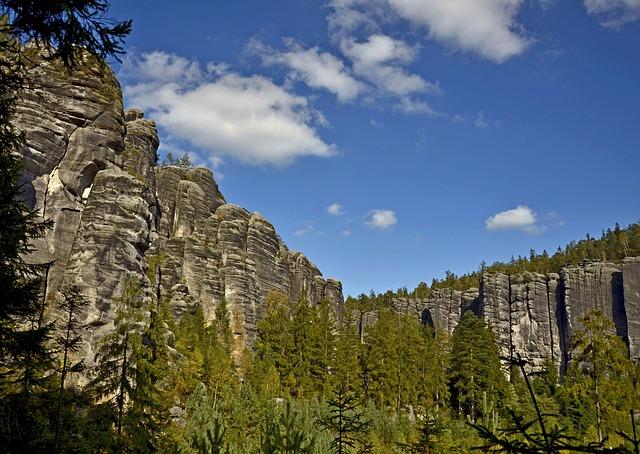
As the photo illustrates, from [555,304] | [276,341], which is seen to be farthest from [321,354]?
[555,304]

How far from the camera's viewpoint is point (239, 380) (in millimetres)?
51250

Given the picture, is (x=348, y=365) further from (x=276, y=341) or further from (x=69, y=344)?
(x=69, y=344)

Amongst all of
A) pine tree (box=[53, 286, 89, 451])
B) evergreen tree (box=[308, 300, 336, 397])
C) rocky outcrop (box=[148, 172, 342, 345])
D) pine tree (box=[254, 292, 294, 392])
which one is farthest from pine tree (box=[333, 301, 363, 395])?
pine tree (box=[53, 286, 89, 451])

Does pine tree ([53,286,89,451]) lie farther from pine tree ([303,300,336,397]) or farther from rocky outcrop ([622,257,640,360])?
rocky outcrop ([622,257,640,360])

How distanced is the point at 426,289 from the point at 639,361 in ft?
253

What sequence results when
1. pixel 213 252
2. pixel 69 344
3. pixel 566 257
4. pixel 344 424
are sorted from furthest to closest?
pixel 566 257 → pixel 213 252 → pixel 344 424 → pixel 69 344

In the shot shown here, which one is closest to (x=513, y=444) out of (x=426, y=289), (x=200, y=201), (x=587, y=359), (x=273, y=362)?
(x=587, y=359)

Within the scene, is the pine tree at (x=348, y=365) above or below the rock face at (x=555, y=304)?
below

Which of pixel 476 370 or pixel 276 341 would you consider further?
pixel 276 341

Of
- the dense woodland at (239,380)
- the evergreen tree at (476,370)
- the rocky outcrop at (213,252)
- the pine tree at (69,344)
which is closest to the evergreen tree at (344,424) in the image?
the dense woodland at (239,380)

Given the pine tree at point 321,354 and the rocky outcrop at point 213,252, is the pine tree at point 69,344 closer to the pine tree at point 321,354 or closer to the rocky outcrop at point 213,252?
the pine tree at point 321,354

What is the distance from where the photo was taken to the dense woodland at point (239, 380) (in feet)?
25.9

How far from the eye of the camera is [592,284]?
298 feet

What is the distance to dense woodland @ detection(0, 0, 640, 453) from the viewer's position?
25.9ft
